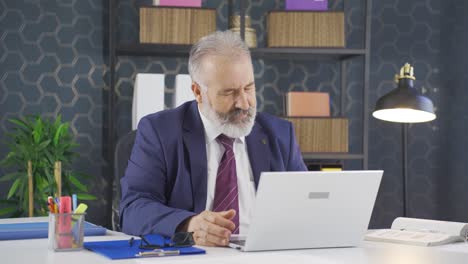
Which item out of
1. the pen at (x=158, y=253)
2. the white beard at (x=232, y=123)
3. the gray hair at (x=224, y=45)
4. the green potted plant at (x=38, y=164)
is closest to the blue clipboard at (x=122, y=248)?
the pen at (x=158, y=253)

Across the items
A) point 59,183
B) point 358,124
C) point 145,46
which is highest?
point 145,46

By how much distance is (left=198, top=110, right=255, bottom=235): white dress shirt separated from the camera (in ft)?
8.30

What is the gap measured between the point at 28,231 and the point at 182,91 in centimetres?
190

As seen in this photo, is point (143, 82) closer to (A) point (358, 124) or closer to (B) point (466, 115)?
(A) point (358, 124)

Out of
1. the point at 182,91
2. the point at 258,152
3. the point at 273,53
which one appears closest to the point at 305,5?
the point at 273,53

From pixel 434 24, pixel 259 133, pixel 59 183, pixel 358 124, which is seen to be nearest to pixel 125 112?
pixel 59 183

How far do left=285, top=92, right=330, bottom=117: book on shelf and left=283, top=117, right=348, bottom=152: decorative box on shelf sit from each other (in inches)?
1.7

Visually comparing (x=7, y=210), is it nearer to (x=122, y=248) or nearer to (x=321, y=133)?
(x=321, y=133)

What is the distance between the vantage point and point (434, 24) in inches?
179

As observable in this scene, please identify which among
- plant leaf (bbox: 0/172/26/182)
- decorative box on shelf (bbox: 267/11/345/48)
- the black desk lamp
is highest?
decorative box on shelf (bbox: 267/11/345/48)

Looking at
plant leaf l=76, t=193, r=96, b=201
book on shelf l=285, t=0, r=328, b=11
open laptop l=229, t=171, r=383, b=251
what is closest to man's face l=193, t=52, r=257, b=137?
open laptop l=229, t=171, r=383, b=251

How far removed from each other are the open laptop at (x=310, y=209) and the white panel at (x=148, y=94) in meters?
2.02

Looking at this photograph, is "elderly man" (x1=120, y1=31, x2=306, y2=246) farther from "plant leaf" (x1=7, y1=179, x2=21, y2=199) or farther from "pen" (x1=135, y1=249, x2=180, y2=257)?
Answer: "plant leaf" (x1=7, y1=179, x2=21, y2=199)

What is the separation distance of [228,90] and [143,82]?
142cm
